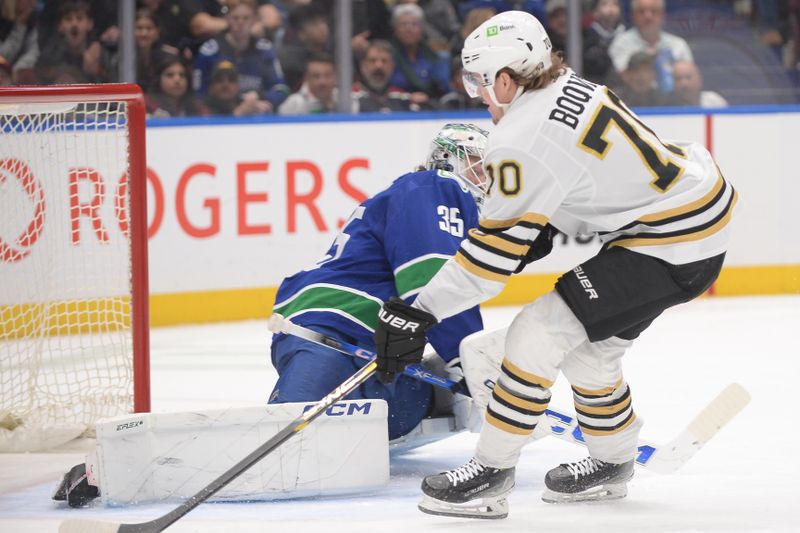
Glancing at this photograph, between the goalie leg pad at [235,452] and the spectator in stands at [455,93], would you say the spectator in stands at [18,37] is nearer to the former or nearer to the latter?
the spectator in stands at [455,93]

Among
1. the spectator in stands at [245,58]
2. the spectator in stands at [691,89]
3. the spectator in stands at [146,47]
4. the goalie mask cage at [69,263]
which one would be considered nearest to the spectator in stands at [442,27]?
the spectator in stands at [245,58]

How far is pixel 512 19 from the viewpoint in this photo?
2.88 m

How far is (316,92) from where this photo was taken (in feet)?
21.0

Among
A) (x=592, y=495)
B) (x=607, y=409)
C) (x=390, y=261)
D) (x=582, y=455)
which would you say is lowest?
(x=582, y=455)

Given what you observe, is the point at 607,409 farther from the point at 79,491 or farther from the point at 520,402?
the point at 79,491

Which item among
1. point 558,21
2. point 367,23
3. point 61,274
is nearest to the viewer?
point 61,274

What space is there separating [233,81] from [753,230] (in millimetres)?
2548

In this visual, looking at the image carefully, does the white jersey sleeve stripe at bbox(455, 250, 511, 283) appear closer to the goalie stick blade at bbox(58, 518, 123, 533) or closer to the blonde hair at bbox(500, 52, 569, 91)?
the blonde hair at bbox(500, 52, 569, 91)

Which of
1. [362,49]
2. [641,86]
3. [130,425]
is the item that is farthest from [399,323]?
[641,86]

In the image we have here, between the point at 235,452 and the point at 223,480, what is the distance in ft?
0.93

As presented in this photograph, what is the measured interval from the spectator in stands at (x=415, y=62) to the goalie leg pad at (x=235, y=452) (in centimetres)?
364

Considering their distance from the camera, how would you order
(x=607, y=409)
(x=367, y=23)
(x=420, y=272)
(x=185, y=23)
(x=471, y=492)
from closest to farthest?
(x=471, y=492), (x=607, y=409), (x=420, y=272), (x=185, y=23), (x=367, y=23)

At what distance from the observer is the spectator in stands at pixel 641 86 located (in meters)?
6.89

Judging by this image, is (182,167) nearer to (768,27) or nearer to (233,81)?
(233,81)
